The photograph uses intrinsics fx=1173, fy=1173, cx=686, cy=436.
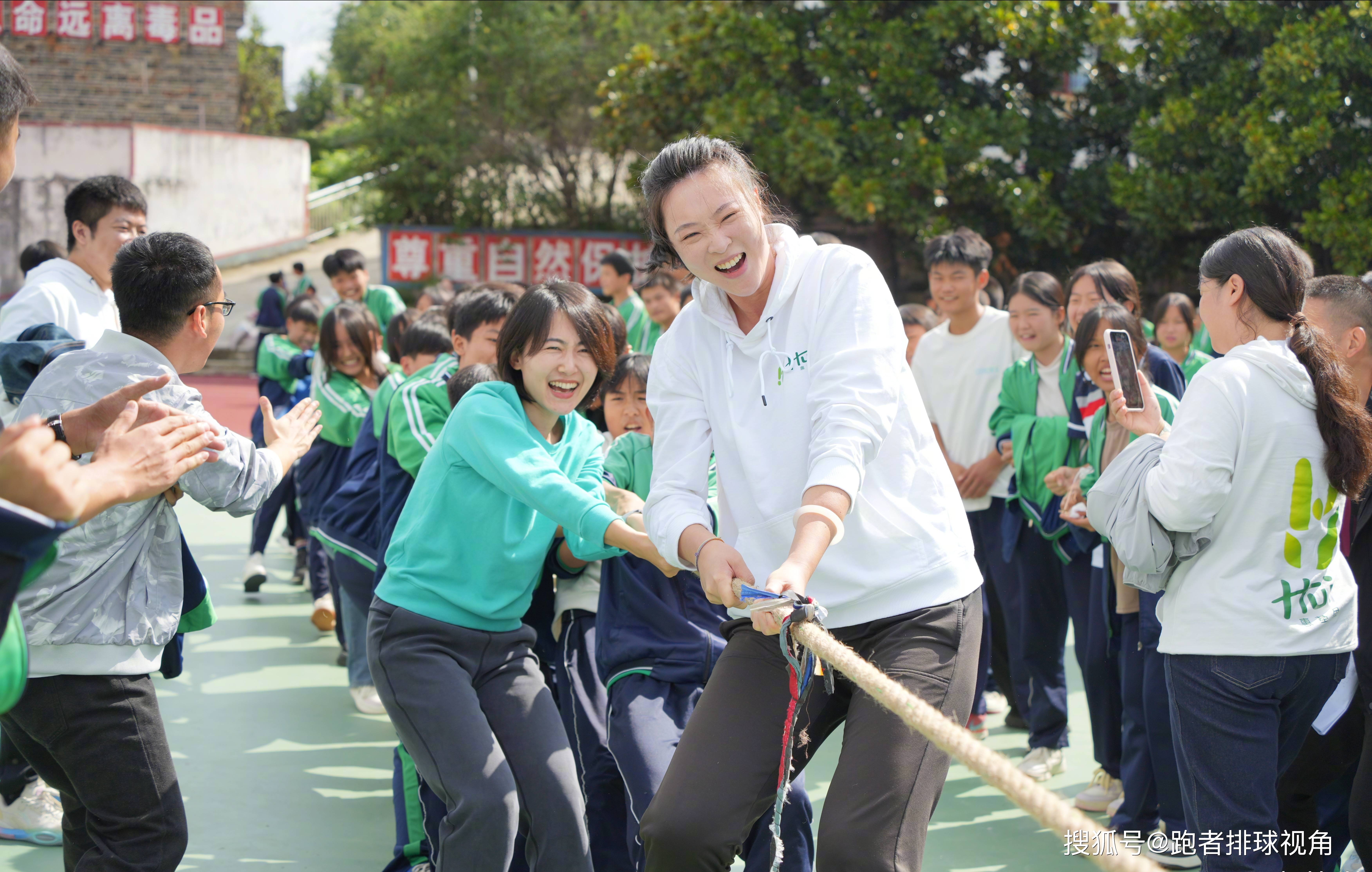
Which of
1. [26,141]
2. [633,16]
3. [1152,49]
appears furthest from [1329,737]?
[26,141]

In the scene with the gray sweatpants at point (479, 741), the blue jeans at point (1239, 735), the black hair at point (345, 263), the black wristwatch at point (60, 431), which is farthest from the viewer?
the black hair at point (345, 263)

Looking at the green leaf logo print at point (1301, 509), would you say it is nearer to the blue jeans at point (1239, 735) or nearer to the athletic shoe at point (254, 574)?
the blue jeans at point (1239, 735)

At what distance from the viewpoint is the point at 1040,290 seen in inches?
165

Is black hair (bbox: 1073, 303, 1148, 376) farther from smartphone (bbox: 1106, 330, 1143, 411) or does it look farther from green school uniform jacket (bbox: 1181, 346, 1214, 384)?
green school uniform jacket (bbox: 1181, 346, 1214, 384)

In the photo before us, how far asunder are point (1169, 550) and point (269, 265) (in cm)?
1996

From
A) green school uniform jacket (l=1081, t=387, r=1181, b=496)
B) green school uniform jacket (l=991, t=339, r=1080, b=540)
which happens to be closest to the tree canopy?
green school uniform jacket (l=991, t=339, r=1080, b=540)

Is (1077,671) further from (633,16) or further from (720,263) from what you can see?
(633,16)

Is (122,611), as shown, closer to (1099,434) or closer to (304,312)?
(1099,434)

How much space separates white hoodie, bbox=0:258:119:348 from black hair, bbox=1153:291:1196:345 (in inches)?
174

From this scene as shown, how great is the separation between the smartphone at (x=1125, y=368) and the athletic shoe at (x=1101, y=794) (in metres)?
1.50

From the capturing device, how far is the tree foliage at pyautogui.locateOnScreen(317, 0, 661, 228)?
15516 mm

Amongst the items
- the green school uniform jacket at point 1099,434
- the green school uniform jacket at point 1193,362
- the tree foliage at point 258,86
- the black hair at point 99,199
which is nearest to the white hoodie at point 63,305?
the black hair at point 99,199

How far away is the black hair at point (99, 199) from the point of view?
11.4 feet

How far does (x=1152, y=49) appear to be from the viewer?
1015 cm
